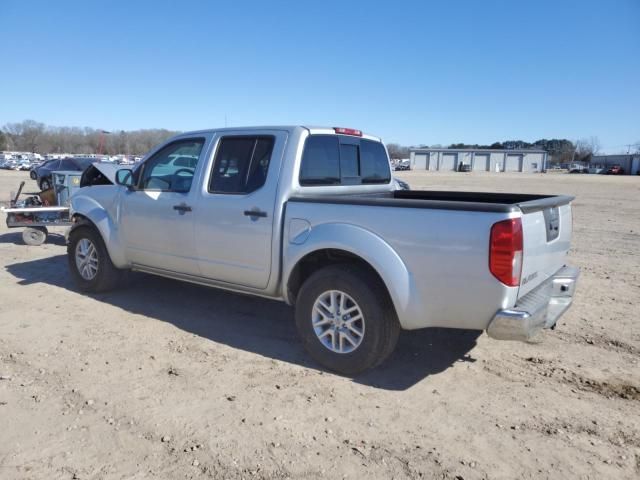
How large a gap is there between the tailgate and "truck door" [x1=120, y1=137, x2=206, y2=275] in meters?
3.05

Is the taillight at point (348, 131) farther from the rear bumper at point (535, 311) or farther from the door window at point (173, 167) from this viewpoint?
the rear bumper at point (535, 311)

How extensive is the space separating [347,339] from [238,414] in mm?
1039

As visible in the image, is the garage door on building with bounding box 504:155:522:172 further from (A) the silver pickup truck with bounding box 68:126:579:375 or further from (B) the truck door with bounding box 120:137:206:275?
(B) the truck door with bounding box 120:137:206:275

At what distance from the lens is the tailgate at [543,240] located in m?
3.50

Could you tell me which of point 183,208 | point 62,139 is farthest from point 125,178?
point 62,139

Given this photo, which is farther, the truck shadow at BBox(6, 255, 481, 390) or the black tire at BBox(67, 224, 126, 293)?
the black tire at BBox(67, 224, 126, 293)

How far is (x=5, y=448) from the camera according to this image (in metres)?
3.04

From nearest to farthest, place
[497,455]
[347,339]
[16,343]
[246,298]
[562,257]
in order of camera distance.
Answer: [497,455] < [347,339] < [562,257] < [16,343] < [246,298]

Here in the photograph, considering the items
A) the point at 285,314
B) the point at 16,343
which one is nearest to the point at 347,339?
the point at 285,314

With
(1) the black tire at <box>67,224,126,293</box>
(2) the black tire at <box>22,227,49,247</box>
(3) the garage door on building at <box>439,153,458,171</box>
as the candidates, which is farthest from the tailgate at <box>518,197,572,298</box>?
(3) the garage door on building at <box>439,153,458,171</box>

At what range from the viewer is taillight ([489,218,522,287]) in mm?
3301

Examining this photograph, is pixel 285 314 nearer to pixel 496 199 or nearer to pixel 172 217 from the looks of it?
pixel 172 217

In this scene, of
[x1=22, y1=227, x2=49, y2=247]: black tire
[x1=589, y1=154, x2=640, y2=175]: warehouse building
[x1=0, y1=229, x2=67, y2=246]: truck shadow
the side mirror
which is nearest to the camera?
the side mirror

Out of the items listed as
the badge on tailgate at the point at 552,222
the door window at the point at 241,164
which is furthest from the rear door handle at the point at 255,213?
the badge on tailgate at the point at 552,222
